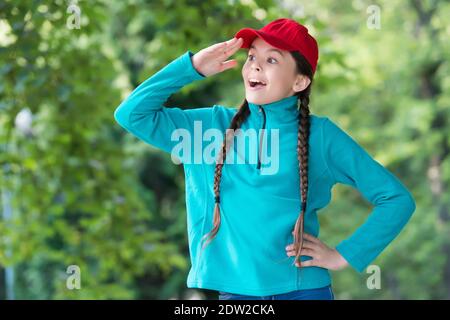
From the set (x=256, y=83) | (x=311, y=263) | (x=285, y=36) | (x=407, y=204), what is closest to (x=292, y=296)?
(x=311, y=263)

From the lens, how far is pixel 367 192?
2078mm

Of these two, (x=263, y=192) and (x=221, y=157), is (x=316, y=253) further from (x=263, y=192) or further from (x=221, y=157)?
(x=221, y=157)

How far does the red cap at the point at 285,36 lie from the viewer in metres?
2.05

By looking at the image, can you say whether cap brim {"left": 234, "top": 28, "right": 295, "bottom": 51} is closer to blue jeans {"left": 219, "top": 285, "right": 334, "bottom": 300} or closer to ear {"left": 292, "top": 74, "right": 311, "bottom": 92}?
ear {"left": 292, "top": 74, "right": 311, "bottom": 92}

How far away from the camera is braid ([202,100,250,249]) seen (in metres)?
2.02

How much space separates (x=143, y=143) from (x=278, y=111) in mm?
7777

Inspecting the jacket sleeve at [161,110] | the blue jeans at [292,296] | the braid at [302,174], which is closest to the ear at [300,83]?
the braid at [302,174]

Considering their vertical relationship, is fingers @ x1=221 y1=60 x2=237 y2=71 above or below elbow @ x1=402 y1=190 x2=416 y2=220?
above

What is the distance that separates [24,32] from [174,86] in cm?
216

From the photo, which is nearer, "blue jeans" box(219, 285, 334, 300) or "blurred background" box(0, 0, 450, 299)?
"blue jeans" box(219, 285, 334, 300)

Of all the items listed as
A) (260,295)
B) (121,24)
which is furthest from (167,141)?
(121,24)

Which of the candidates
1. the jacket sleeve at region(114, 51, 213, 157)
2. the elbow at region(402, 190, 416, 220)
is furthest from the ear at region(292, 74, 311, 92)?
the elbow at region(402, 190, 416, 220)

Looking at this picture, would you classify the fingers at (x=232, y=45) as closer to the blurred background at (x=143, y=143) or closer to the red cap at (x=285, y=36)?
the red cap at (x=285, y=36)
